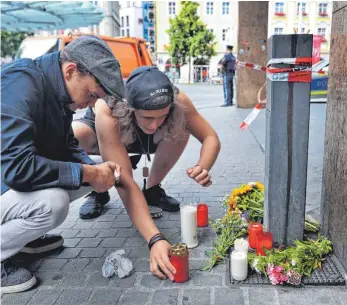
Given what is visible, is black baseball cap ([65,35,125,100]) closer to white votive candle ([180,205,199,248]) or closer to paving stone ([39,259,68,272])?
white votive candle ([180,205,199,248])

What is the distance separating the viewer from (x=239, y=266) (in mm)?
2117

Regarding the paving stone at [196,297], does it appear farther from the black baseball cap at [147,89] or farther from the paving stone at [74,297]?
the black baseball cap at [147,89]

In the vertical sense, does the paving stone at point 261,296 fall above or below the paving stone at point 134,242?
above

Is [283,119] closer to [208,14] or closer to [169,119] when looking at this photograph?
[169,119]

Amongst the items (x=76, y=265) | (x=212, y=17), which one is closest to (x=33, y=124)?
(x=76, y=265)

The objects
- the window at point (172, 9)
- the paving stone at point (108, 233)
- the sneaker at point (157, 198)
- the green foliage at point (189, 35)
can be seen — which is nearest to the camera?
the paving stone at point (108, 233)

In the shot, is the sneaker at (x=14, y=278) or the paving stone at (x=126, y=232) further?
the paving stone at (x=126, y=232)

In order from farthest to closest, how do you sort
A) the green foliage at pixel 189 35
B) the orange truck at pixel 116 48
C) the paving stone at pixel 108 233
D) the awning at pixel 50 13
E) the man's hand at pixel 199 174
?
1. the green foliage at pixel 189 35
2. the awning at pixel 50 13
3. the orange truck at pixel 116 48
4. the paving stone at pixel 108 233
5. the man's hand at pixel 199 174

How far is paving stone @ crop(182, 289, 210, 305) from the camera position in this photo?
1.97 metres

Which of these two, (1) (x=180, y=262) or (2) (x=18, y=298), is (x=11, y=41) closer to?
(2) (x=18, y=298)

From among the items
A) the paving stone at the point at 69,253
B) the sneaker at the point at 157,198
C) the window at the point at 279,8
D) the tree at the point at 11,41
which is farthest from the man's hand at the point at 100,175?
the window at the point at 279,8

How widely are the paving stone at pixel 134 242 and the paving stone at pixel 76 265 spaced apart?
1.05ft

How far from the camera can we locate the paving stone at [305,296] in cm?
193

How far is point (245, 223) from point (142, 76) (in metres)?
1.18
